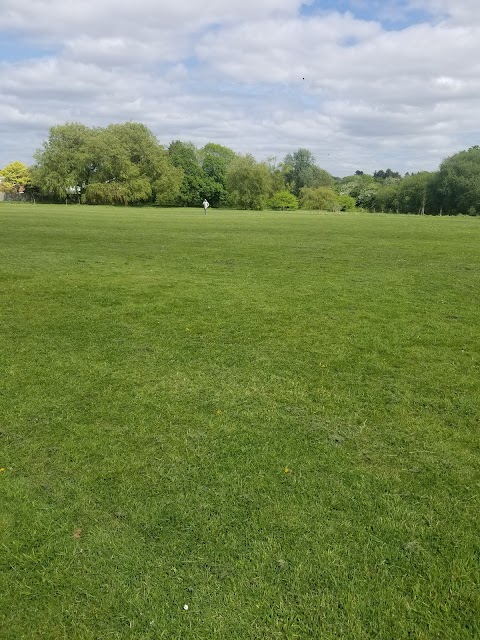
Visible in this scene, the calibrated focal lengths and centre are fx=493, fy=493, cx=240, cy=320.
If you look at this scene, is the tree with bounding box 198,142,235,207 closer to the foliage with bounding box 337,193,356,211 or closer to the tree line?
the tree line

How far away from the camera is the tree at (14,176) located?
114 m

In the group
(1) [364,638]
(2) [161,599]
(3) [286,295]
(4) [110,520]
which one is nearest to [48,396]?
(4) [110,520]

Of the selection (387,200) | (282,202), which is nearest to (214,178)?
(282,202)

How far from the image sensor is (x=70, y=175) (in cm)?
8100

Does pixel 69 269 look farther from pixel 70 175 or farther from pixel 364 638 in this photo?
pixel 70 175

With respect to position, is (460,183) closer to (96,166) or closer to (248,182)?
(248,182)

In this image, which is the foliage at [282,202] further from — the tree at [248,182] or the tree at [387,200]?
the tree at [387,200]

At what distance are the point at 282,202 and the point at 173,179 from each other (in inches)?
954

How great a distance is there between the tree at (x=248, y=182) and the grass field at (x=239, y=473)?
81205 mm

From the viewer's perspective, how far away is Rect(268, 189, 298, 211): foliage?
101750 mm

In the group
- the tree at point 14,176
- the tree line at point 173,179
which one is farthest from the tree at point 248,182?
the tree at point 14,176

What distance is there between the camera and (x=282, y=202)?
102m

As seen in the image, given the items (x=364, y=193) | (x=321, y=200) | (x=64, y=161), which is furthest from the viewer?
(x=364, y=193)

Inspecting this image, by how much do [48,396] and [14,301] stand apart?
5.44m
